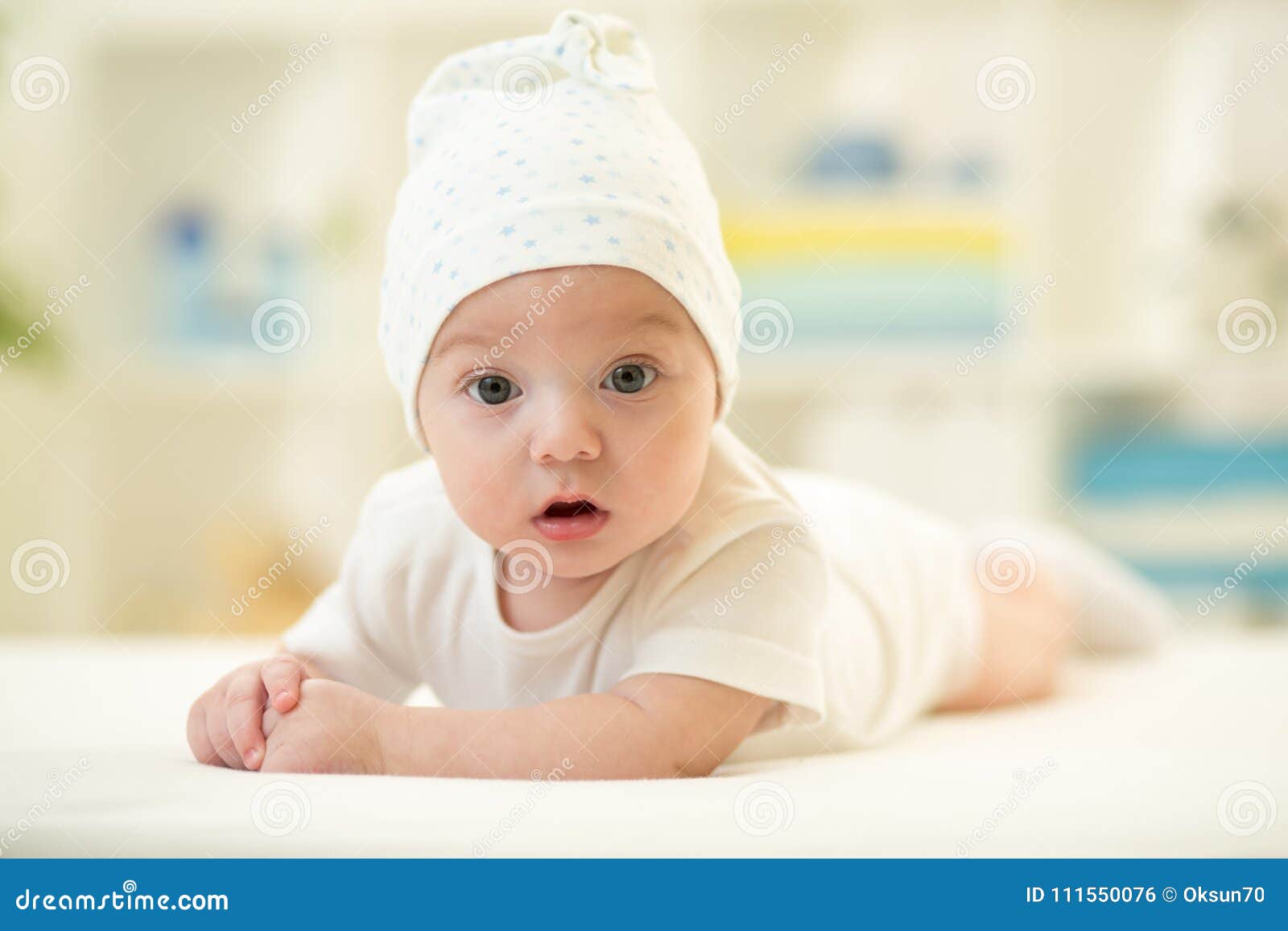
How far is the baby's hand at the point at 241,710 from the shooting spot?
83 centimetres

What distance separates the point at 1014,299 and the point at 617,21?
1481 mm

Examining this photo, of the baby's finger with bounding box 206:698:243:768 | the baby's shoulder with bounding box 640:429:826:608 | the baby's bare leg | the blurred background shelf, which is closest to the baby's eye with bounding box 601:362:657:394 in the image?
the baby's shoulder with bounding box 640:429:826:608

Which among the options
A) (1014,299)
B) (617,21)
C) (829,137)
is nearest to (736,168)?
(829,137)

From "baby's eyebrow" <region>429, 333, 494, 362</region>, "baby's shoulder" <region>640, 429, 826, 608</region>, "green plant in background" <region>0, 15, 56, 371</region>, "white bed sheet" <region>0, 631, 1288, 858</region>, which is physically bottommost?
"white bed sheet" <region>0, 631, 1288, 858</region>

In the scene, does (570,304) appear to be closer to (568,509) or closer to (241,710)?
(568,509)

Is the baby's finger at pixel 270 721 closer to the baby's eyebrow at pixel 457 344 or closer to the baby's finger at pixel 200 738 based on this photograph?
the baby's finger at pixel 200 738

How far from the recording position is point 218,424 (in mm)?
2697

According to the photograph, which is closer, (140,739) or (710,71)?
(140,739)

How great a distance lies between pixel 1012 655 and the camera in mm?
1312

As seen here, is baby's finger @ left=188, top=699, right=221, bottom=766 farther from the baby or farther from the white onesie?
the white onesie

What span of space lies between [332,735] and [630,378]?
1.00ft

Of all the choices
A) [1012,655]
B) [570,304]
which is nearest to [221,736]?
[570,304]

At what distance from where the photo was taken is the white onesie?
0.86 meters
